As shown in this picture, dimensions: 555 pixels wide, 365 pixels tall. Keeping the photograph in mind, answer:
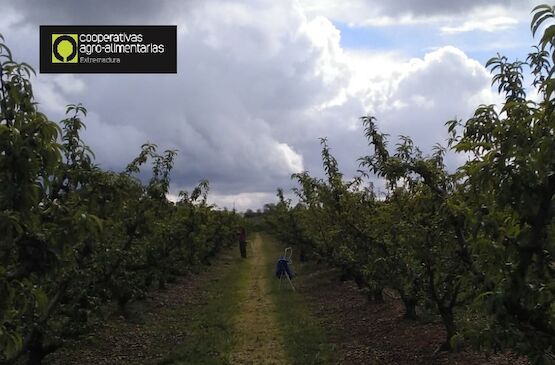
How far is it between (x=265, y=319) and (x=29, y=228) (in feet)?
39.7

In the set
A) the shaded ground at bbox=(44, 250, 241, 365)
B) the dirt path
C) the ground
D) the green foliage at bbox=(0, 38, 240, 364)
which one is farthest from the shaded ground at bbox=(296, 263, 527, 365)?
the green foliage at bbox=(0, 38, 240, 364)

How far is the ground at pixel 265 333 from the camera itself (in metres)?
10.5

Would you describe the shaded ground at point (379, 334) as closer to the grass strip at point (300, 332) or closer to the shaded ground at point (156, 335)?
the grass strip at point (300, 332)

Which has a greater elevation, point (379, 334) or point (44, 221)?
point (44, 221)

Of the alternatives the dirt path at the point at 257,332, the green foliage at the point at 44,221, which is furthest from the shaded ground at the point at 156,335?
the green foliage at the point at 44,221

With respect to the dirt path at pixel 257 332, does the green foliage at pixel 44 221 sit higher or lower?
higher

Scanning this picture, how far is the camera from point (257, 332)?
13.3 meters

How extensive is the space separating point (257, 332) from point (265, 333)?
0.23 m

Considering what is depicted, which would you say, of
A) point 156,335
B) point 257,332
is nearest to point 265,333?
point 257,332

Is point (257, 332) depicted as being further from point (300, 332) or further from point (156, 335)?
point (156, 335)

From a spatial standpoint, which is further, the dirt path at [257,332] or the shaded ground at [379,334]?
the dirt path at [257,332]

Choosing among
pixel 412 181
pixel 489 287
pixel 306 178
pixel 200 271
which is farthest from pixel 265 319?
pixel 200 271

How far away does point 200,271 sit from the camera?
96.2ft

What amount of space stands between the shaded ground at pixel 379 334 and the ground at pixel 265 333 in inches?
0.8
